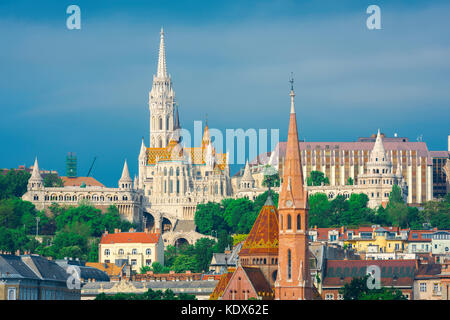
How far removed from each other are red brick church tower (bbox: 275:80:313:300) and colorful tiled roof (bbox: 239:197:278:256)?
16.2 feet

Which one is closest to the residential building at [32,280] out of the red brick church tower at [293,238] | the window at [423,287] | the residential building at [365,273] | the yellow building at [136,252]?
the residential building at [365,273]

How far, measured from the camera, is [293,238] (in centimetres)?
12075

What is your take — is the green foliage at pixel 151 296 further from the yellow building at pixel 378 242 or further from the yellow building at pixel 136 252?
the yellow building at pixel 136 252

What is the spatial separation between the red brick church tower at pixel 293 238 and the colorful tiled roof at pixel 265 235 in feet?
16.2

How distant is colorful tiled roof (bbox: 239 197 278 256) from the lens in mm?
127000

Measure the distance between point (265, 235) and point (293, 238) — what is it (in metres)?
7.22

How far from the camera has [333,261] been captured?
143m

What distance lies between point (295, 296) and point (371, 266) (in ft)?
82.3

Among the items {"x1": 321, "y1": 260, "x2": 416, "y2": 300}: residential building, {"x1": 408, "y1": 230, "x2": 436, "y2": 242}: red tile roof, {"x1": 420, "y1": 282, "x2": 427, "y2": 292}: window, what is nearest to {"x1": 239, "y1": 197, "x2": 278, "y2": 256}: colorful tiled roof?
{"x1": 321, "y1": 260, "x2": 416, "y2": 300}: residential building

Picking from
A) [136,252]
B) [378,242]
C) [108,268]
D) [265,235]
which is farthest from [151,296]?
[136,252]

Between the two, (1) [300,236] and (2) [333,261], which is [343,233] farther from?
(1) [300,236]
